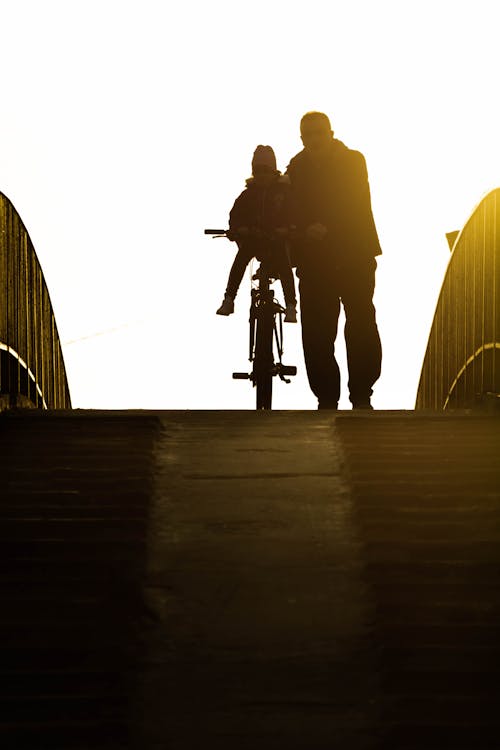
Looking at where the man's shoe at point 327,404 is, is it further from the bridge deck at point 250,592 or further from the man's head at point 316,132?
the bridge deck at point 250,592

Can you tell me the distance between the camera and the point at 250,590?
22.3 feet

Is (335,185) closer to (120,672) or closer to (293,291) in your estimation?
(293,291)

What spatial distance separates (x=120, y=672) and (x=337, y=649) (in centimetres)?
77

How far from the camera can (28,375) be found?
16.1m

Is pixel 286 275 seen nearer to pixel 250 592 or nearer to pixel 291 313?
pixel 291 313

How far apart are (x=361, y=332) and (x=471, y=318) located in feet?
9.04

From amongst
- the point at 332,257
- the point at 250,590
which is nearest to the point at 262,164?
the point at 332,257

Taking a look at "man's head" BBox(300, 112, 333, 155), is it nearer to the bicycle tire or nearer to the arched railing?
the arched railing

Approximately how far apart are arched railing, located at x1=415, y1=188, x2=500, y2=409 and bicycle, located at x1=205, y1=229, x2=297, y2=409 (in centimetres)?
156

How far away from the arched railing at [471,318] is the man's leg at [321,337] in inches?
43.9

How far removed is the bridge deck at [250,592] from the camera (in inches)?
228

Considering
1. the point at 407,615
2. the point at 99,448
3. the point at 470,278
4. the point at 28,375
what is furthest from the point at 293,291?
the point at 407,615

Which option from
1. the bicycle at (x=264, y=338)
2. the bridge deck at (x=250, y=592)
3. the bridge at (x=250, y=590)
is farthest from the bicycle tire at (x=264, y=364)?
the bridge deck at (x=250, y=592)

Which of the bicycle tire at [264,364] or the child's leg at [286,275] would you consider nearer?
the bicycle tire at [264,364]
